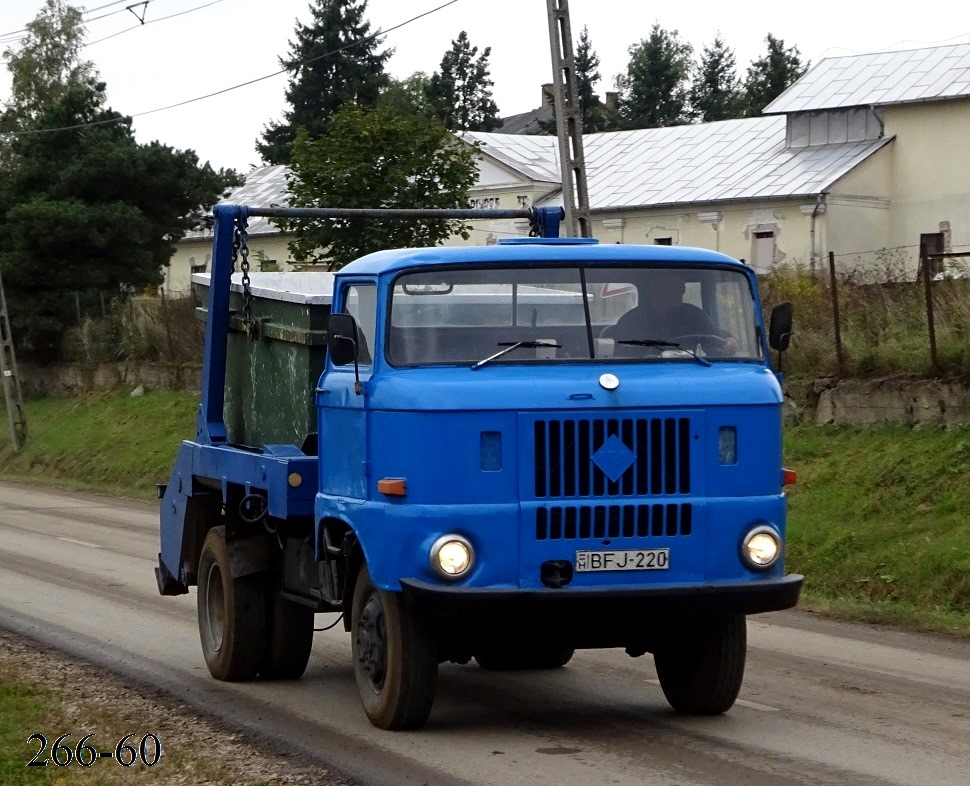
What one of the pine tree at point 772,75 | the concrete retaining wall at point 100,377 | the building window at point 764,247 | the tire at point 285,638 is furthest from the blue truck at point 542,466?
the pine tree at point 772,75

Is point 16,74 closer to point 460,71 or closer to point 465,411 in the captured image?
point 460,71

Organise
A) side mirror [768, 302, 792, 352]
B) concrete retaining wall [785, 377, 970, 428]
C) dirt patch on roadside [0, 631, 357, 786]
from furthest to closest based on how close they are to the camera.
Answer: concrete retaining wall [785, 377, 970, 428] < side mirror [768, 302, 792, 352] < dirt patch on roadside [0, 631, 357, 786]

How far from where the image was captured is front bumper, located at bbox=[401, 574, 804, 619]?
7.60 meters

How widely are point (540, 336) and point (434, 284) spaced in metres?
0.59

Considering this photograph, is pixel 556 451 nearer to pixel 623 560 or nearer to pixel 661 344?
pixel 623 560

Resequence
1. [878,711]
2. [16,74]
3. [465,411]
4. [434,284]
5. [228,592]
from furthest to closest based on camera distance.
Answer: [16,74], [228,592], [878,711], [434,284], [465,411]

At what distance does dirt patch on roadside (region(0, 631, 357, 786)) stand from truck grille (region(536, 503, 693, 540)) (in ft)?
4.86

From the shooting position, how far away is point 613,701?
30.3 ft

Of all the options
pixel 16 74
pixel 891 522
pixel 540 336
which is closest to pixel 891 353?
pixel 891 522

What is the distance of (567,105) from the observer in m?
20.0

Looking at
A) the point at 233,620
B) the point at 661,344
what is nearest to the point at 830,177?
the point at 233,620

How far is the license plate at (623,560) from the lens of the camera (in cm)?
775


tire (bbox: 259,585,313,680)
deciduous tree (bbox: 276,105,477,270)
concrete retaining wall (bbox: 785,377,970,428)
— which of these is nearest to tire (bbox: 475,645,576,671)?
tire (bbox: 259,585,313,680)

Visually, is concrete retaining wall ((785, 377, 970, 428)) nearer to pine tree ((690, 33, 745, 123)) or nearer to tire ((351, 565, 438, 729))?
tire ((351, 565, 438, 729))
